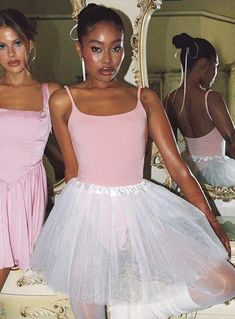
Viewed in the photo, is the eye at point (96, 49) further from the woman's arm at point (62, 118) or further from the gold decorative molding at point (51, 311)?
the gold decorative molding at point (51, 311)

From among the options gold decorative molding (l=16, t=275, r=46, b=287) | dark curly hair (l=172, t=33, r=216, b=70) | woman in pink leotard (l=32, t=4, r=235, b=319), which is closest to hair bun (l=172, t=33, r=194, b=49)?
→ dark curly hair (l=172, t=33, r=216, b=70)

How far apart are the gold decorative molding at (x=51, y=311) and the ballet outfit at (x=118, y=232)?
1.06 ft

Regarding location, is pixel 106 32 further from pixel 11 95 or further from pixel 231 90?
pixel 231 90

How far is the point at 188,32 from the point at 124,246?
66cm

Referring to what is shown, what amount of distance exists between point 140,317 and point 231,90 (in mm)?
691

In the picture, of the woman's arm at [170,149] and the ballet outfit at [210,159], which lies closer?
the woman's arm at [170,149]

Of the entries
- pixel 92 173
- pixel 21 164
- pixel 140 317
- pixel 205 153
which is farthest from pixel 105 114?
pixel 140 317

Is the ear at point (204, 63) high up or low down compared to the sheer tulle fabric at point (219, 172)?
up

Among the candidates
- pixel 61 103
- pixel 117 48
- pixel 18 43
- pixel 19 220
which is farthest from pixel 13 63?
pixel 19 220

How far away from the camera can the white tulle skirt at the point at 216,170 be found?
1.46 meters

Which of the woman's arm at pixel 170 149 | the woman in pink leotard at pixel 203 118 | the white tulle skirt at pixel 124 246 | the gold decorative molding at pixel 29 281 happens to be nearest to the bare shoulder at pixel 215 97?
the woman in pink leotard at pixel 203 118

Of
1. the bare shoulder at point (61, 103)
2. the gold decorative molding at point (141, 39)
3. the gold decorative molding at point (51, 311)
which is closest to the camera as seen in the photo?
the bare shoulder at point (61, 103)

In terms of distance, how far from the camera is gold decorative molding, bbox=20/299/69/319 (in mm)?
1469

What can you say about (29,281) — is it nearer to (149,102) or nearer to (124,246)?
(124,246)
